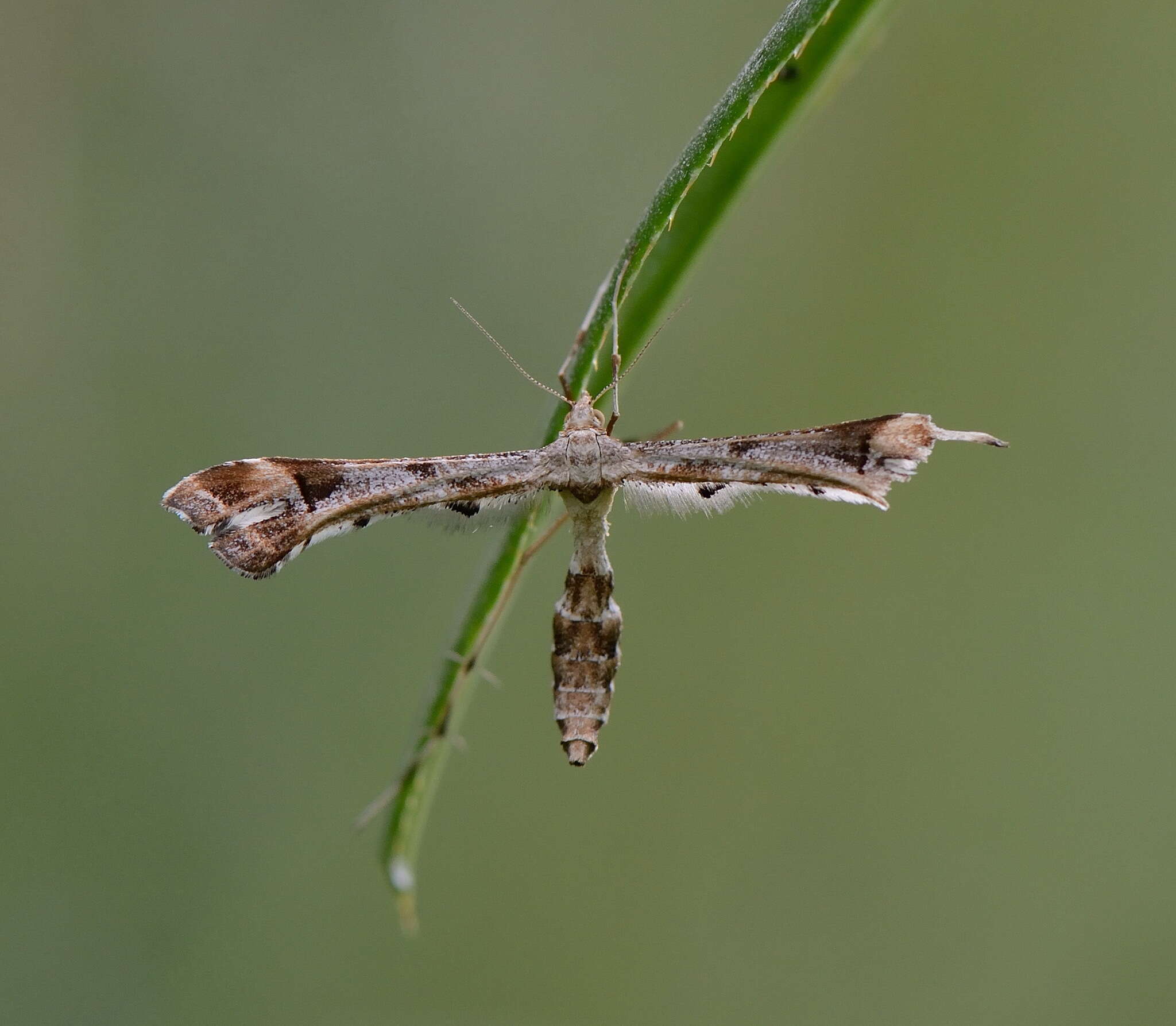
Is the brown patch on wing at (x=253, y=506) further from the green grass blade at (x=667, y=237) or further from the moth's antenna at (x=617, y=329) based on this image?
the moth's antenna at (x=617, y=329)

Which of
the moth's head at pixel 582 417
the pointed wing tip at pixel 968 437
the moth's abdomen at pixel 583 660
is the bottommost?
the moth's abdomen at pixel 583 660

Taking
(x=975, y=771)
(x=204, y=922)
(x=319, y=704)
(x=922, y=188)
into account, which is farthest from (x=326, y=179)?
(x=975, y=771)

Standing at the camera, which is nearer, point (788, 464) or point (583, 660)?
point (788, 464)

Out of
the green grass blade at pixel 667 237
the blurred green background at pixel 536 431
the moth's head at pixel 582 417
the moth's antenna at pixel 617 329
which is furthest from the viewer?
the blurred green background at pixel 536 431

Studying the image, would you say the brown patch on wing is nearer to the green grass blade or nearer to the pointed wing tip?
the green grass blade

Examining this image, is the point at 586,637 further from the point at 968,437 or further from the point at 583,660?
the point at 968,437

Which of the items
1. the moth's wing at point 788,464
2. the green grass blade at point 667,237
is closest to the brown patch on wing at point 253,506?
the green grass blade at point 667,237

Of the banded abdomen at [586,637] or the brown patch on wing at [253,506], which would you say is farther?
the banded abdomen at [586,637]

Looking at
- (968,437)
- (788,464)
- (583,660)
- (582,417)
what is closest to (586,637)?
(583,660)
